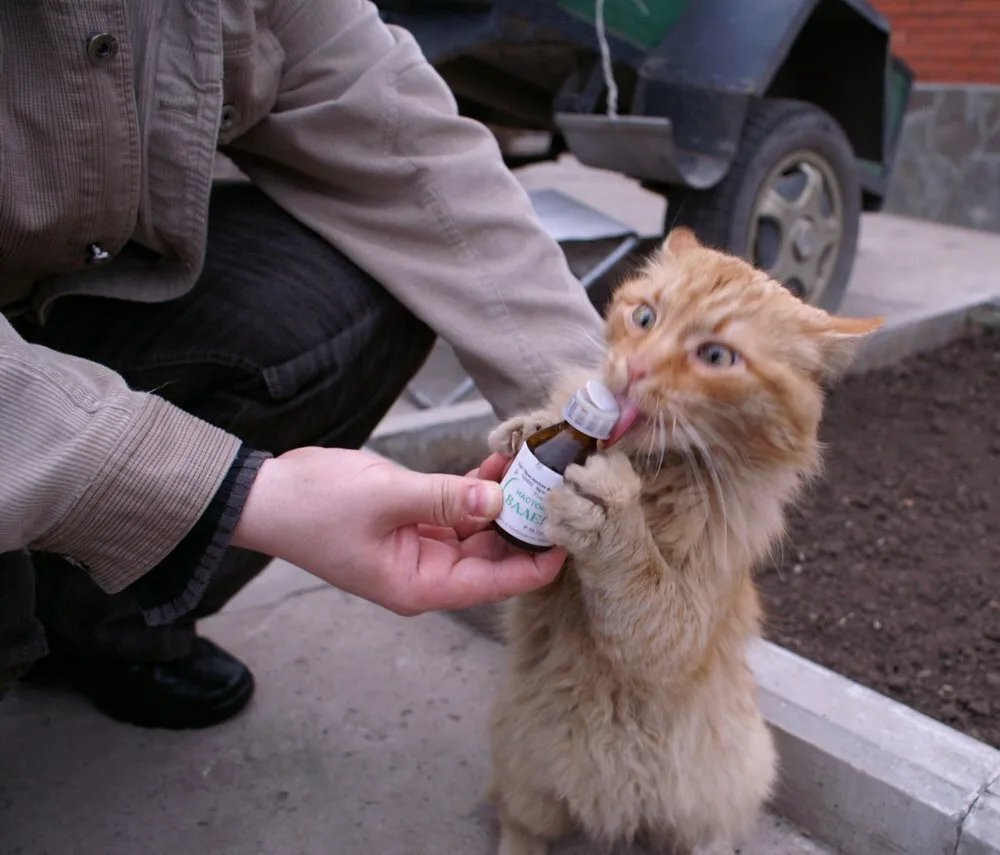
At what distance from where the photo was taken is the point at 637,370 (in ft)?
4.58

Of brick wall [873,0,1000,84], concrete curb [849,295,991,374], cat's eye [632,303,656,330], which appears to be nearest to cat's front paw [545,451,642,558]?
cat's eye [632,303,656,330]

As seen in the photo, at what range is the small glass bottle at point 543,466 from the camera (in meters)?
1.37

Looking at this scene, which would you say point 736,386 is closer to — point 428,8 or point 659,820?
point 659,820

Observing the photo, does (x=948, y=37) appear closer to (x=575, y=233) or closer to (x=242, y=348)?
(x=575, y=233)

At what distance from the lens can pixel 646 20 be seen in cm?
364

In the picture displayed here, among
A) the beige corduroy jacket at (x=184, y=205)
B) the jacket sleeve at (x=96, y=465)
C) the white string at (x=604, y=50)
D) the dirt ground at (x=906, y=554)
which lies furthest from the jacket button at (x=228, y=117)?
the white string at (x=604, y=50)

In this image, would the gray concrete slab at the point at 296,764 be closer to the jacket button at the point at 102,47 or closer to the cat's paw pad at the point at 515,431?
the cat's paw pad at the point at 515,431

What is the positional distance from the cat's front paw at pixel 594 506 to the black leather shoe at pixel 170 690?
1092 millimetres

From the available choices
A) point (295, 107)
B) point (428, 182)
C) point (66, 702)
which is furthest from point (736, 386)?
point (66, 702)

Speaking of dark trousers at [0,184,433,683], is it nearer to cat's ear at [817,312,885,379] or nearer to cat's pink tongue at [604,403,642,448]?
cat's pink tongue at [604,403,642,448]

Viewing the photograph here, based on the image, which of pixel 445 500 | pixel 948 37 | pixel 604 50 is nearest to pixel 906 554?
pixel 445 500

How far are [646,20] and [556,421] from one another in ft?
8.50

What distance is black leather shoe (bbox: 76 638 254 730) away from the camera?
6.88ft

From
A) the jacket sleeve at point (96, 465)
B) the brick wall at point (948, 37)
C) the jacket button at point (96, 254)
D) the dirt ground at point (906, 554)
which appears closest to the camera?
the jacket sleeve at point (96, 465)
